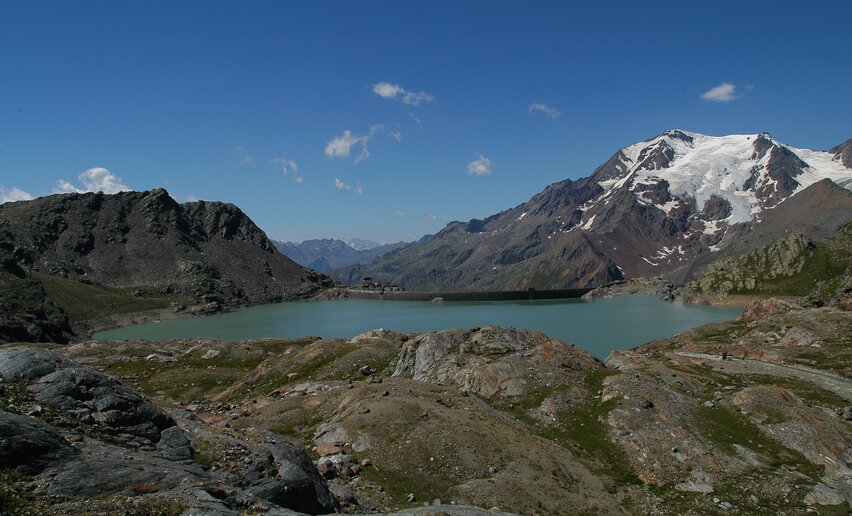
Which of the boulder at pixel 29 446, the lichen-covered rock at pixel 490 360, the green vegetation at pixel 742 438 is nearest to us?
the boulder at pixel 29 446

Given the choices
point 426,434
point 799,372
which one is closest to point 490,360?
point 426,434

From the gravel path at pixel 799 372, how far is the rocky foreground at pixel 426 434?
0.56 metres

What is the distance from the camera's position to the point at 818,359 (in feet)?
306

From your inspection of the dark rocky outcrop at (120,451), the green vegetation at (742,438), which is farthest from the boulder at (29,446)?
the green vegetation at (742,438)

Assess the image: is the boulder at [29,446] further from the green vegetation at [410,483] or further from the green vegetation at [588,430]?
the green vegetation at [588,430]

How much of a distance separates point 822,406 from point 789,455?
982 inches

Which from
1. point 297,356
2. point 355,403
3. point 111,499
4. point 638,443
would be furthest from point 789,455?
point 297,356

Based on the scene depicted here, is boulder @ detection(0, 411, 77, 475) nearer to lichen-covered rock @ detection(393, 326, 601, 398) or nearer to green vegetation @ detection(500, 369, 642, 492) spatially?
green vegetation @ detection(500, 369, 642, 492)

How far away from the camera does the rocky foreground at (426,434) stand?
16.9 m

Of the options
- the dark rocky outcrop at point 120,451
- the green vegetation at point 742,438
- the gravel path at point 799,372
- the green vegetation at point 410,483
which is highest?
the dark rocky outcrop at point 120,451

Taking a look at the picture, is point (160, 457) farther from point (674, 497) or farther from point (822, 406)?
point (822, 406)

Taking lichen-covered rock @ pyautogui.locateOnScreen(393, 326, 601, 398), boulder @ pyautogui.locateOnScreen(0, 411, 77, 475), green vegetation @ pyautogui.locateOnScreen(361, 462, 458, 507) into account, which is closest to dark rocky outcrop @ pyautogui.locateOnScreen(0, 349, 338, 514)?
boulder @ pyautogui.locateOnScreen(0, 411, 77, 475)

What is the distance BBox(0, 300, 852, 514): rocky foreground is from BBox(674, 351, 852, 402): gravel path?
556 millimetres

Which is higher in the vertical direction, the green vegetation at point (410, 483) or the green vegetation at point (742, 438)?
the green vegetation at point (410, 483)
